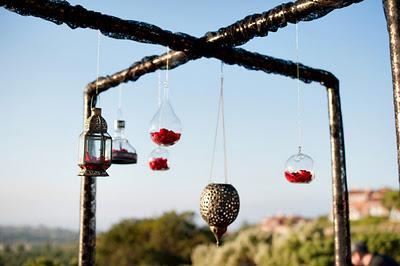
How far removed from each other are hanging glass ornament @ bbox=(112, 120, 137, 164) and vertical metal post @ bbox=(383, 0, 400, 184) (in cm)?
222

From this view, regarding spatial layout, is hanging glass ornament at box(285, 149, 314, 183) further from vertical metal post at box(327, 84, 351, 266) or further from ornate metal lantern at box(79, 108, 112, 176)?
ornate metal lantern at box(79, 108, 112, 176)

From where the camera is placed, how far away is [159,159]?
3982mm

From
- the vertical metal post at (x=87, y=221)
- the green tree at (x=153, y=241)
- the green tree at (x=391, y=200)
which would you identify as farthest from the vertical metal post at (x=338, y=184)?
the green tree at (x=391, y=200)

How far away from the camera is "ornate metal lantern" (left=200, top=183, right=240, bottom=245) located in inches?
104

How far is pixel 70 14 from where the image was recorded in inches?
95.2

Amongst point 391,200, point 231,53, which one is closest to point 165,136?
point 231,53

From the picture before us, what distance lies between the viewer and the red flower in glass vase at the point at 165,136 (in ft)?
10.3

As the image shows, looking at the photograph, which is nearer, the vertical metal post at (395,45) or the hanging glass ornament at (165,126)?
the vertical metal post at (395,45)

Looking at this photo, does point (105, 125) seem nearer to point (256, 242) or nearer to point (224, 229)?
point (224, 229)

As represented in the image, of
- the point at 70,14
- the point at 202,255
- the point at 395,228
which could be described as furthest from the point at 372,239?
the point at 70,14

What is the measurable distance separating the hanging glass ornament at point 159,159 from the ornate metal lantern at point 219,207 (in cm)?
133

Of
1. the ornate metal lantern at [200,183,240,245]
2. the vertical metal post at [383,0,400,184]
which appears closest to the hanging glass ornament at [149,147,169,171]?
the ornate metal lantern at [200,183,240,245]

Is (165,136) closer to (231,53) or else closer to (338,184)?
(231,53)

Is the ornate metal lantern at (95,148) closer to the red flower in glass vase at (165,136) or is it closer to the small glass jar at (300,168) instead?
the red flower in glass vase at (165,136)
